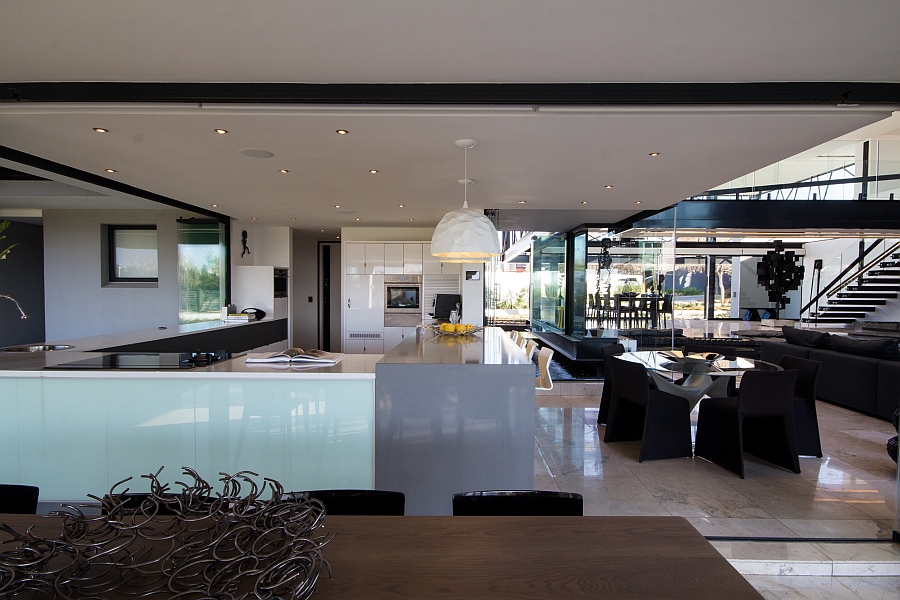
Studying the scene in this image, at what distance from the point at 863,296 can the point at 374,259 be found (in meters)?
11.3

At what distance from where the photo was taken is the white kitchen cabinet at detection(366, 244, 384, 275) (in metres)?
7.88

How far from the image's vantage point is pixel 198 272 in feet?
22.3

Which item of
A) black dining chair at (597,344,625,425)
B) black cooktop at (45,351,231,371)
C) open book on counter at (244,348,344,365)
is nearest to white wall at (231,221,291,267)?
black cooktop at (45,351,231,371)

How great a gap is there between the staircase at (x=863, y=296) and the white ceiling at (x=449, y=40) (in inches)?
439

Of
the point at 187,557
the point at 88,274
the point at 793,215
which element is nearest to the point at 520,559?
the point at 187,557

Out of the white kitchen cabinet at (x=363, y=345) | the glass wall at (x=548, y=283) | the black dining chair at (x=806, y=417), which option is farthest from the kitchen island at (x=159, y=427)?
the glass wall at (x=548, y=283)

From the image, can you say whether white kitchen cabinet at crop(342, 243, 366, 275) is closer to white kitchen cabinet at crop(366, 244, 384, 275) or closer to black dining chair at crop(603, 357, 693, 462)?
white kitchen cabinet at crop(366, 244, 384, 275)

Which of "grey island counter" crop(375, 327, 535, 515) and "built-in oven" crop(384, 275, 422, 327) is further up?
"built-in oven" crop(384, 275, 422, 327)

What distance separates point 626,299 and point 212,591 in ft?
25.1

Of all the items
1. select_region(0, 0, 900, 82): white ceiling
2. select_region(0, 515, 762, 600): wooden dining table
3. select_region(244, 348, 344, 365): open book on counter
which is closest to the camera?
select_region(0, 515, 762, 600): wooden dining table

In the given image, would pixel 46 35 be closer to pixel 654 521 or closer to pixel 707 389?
pixel 654 521

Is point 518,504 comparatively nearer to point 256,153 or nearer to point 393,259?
point 256,153

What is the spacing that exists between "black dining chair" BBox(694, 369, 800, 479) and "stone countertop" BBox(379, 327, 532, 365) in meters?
1.74

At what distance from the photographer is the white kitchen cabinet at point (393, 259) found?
7.87m
